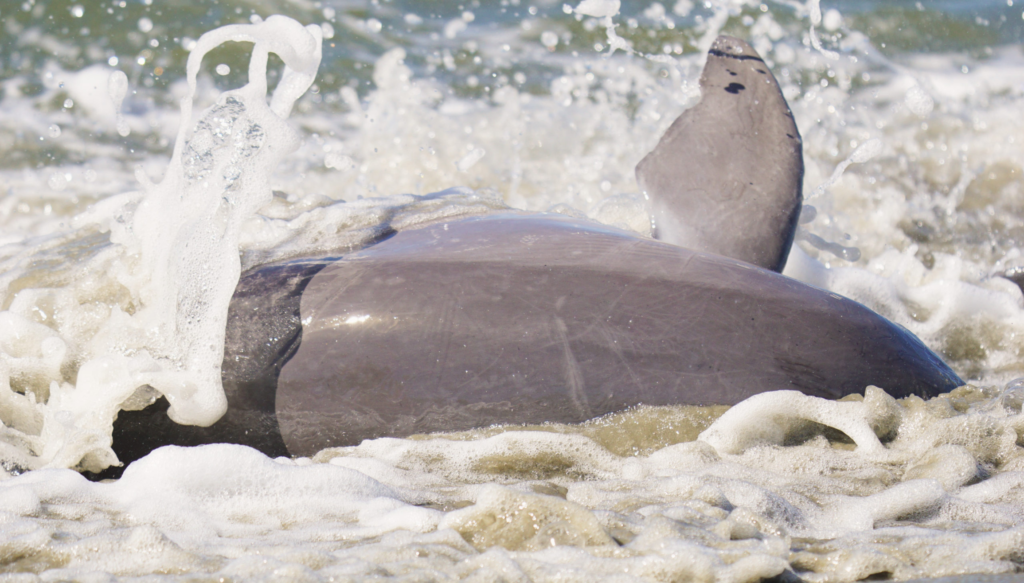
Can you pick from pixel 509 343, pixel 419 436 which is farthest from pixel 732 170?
pixel 419 436

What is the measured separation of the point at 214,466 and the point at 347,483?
305mm

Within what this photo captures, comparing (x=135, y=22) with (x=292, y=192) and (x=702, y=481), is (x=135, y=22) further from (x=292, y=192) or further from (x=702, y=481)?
(x=702, y=481)

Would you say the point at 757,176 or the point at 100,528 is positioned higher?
the point at 757,176

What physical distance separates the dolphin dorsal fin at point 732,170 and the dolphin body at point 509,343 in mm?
462

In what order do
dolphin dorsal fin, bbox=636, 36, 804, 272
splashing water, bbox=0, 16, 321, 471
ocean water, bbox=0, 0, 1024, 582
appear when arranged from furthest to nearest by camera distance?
dolphin dorsal fin, bbox=636, 36, 804, 272
splashing water, bbox=0, 16, 321, 471
ocean water, bbox=0, 0, 1024, 582

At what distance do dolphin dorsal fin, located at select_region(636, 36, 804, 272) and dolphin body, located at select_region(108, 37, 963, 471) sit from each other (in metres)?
0.46

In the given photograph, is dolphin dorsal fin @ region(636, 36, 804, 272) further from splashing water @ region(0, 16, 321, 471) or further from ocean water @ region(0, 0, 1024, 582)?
splashing water @ region(0, 16, 321, 471)

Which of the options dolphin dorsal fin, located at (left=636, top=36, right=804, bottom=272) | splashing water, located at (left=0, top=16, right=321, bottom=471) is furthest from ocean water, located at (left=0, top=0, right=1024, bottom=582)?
dolphin dorsal fin, located at (left=636, top=36, right=804, bottom=272)

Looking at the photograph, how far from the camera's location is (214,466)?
6.09 feet

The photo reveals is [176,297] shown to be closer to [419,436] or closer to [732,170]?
[419,436]

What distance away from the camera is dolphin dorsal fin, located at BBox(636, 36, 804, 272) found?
3.03 metres

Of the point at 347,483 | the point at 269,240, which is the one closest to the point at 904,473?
the point at 347,483

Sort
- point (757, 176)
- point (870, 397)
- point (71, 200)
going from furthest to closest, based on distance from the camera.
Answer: point (71, 200)
point (757, 176)
point (870, 397)

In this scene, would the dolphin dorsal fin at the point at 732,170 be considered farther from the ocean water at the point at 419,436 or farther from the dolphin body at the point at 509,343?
the ocean water at the point at 419,436
